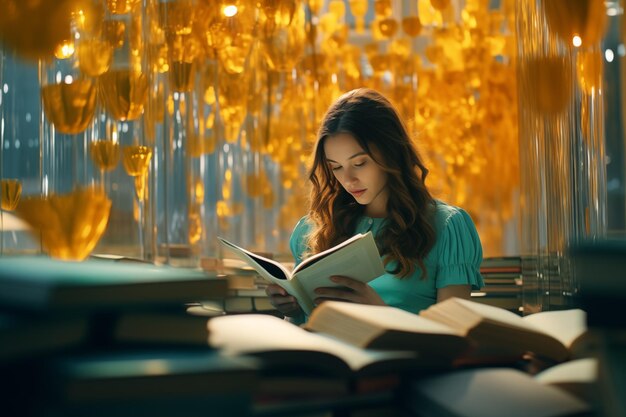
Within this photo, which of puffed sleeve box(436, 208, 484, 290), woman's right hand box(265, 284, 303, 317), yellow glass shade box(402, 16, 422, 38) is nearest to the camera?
woman's right hand box(265, 284, 303, 317)

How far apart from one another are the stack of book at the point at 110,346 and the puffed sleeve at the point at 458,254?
4.27 feet

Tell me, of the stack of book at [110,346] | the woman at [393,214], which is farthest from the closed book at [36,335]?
the woman at [393,214]

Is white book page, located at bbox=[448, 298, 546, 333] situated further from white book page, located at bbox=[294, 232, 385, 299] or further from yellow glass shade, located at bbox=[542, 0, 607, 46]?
yellow glass shade, located at bbox=[542, 0, 607, 46]

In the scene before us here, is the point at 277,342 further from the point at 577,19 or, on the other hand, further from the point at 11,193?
the point at 577,19

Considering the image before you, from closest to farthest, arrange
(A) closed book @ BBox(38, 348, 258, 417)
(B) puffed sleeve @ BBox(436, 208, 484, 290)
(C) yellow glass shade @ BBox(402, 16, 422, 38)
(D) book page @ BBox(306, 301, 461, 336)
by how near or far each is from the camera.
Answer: (A) closed book @ BBox(38, 348, 258, 417) < (D) book page @ BBox(306, 301, 461, 336) < (B) puffed sleeve @ BBox(436, 208, 484, 290) < (C) yellow glass shade @ BBox(402, 16, 422, 38)

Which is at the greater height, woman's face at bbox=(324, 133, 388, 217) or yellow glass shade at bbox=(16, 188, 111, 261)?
woman's face at bbox=(324, 133, 388, 217)

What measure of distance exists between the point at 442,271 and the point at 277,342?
1279 millimetres

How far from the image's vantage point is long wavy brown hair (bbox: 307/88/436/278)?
2.14 meters

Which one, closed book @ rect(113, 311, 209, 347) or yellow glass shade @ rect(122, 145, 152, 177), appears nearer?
closed book @ rect(113, 311, 209, 347)

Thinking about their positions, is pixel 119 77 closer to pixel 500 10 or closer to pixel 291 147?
pixel 291 147

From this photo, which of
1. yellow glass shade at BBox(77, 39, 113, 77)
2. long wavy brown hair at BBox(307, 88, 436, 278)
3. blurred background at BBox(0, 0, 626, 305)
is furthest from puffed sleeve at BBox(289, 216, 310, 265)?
yellow glass shade at BBox(77, 39, 113, 77)

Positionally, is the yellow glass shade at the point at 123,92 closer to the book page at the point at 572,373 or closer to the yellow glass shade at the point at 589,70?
the yellow glass shade at the point at 589,70

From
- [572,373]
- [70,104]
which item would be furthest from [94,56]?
[572,373]

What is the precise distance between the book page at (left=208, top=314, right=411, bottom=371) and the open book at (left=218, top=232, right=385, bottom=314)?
0.53m
